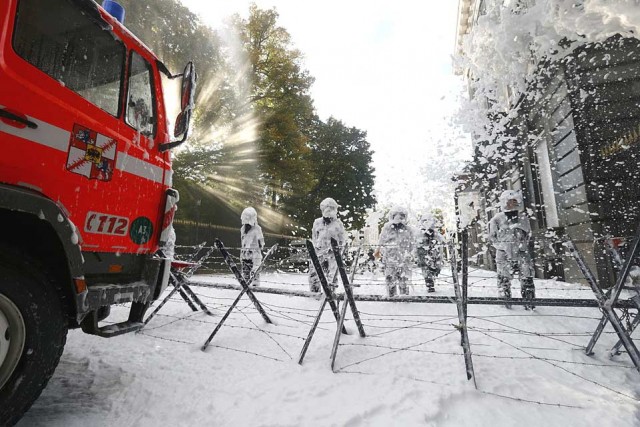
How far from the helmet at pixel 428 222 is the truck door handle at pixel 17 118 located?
879cm

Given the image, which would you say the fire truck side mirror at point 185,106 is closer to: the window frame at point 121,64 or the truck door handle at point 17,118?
the window frame at point 121,64

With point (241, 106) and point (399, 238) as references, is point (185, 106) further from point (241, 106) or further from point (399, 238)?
point (241, 106)

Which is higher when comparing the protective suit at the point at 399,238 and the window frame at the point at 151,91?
the window frame at the point at 151,91

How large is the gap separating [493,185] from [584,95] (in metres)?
9.88

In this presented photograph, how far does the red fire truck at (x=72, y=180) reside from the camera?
1807 millimetres

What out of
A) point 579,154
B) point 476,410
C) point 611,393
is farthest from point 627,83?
point 476,410

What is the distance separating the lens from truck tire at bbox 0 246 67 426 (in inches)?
68.2

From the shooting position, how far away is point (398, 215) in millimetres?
7789

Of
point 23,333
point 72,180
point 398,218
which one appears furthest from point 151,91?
point 398,218

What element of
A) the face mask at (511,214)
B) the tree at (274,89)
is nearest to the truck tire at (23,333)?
the face mask at (511,214)

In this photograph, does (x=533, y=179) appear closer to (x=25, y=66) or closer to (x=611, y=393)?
(x=611, y=393)

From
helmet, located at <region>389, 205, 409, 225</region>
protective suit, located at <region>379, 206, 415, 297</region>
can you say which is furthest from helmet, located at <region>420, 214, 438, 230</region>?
helmet, located at <region>389, 205, 409, 225</region>

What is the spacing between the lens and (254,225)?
9.54 m

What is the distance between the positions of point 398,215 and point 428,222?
2114mm
